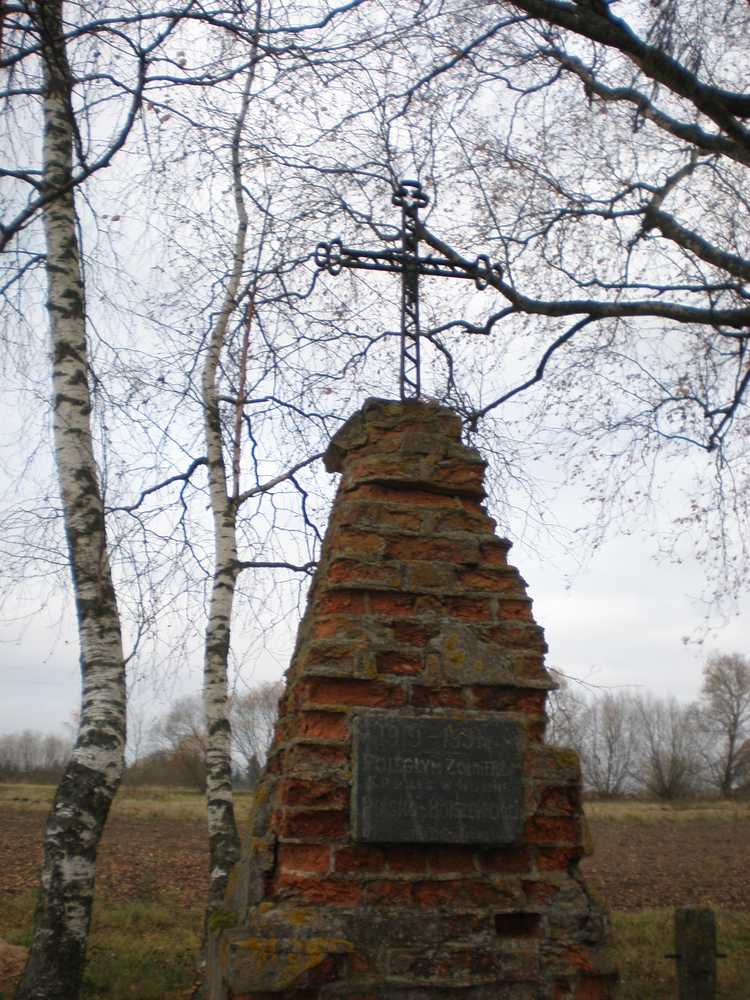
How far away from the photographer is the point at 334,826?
2.81 meters

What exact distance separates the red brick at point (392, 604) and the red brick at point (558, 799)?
83 cm

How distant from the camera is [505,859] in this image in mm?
2922

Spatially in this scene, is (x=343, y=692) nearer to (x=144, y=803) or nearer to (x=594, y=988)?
(x=594, y=988)

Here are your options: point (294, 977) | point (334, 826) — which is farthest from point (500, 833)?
point (294, 977)

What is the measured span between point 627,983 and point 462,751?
566 cm

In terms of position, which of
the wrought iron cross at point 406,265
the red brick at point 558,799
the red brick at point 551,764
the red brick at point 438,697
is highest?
the wrought iron cross at point 406,265

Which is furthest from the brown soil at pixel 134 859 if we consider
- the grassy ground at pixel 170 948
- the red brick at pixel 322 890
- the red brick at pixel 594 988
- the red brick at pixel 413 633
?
the red brick at pixel 413 633

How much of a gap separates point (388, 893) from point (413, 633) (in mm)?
902

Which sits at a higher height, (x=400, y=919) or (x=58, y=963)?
(x=400, y=919)

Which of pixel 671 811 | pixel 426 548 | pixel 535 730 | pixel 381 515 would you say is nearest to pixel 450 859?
pixel 535 730

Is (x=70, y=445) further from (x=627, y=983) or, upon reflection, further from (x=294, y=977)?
(x=627, y=983)

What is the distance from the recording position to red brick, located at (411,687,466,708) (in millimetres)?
3021

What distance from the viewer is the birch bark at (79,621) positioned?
475 cm

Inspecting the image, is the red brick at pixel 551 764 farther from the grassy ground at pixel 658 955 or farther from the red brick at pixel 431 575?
the grassy ground at pixel 658 955
